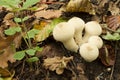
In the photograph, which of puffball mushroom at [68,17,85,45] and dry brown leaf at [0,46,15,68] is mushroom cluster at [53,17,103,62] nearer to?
puffball mushroom at [68,17,85,45]

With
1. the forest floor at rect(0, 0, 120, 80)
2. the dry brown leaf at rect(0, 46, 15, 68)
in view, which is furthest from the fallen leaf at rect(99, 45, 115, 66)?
the dry brown leaf at rect(0, 46, 15, 68)

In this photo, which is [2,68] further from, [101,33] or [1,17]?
[101,33]

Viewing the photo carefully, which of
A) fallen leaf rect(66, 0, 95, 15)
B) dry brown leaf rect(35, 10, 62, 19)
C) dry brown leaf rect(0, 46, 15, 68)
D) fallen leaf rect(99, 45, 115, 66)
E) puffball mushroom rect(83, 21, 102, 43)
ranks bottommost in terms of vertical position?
fallen leaf rect(99, 45, 115, 66)

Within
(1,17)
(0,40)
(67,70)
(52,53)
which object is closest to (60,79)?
(67,70)

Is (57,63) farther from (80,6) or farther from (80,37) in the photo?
(80,6)

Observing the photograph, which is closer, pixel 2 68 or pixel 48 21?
pixel 2 68

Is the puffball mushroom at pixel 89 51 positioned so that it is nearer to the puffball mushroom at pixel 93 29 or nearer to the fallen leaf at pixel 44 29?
the puffball mushroom at pixel 93 29
